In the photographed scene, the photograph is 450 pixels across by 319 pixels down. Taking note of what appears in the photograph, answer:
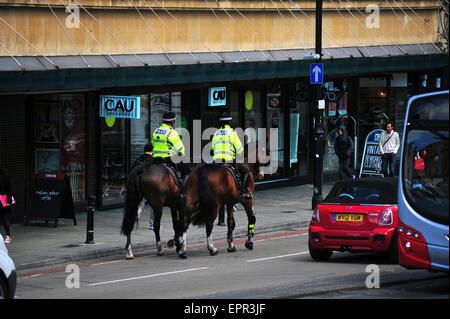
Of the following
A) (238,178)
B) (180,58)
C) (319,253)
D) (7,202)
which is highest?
(180,58)

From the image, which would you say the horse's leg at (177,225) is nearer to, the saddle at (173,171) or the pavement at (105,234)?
the saddle at (173,171)

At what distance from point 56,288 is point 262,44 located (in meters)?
16.4

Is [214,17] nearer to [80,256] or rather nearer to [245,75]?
[245,75]

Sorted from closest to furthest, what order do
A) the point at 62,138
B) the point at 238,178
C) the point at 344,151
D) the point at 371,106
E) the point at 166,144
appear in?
the point at 166,144 → the point at 238,178 → the point at 62,138 → the point at 344,151 → the point at 371,106

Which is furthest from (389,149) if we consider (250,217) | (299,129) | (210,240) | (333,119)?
(210,240)

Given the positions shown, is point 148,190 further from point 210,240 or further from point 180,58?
point 180,58

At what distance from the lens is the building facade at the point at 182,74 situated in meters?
22.5

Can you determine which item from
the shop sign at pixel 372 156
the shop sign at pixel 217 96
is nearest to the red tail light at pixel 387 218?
the shop sign at pixel 217 96

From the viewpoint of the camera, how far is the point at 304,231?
72.4 ft

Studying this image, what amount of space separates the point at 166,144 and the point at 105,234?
381 centimetres

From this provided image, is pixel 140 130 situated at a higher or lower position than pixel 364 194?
higher

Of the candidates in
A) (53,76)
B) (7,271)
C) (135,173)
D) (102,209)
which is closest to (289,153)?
(102,209)

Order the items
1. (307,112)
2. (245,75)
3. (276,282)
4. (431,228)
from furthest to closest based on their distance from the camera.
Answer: (307,112) < (245,75) < (276,282) < (431,228)

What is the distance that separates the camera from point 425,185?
12.8 m
